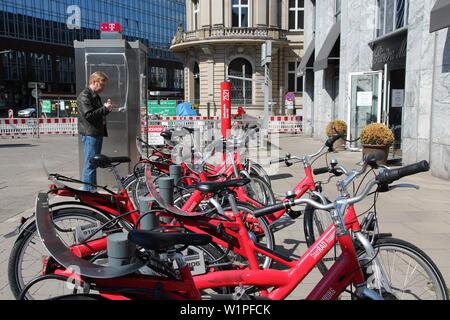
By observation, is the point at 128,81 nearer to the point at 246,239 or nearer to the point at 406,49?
the point at 246,239

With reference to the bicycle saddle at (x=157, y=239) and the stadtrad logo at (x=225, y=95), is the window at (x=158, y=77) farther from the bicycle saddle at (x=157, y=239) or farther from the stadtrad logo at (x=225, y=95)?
the bicycle saddle at (x=157, y=239)

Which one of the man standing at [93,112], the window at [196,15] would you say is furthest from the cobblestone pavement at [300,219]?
the window at [196,15]

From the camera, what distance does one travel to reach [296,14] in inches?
Result: 1624

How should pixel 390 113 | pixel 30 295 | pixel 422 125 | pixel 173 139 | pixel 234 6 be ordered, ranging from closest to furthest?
pixel 30 295 < pixel 173 139 < pixel 422 125 < pixel 390 113 < pixel 234 6

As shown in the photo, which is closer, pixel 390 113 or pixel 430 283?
pixel 430 283

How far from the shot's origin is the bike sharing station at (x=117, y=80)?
26.3 feet

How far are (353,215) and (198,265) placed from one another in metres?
1.06

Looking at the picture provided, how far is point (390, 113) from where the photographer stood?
13117 millimetres

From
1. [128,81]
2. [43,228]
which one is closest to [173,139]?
[128,81]

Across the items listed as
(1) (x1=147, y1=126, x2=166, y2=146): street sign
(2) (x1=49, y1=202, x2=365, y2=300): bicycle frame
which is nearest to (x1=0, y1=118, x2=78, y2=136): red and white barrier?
(1) (x1=147, y1=126, x2=166, y2=146): street sign

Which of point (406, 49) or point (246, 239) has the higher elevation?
point (406, 49)

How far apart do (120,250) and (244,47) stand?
38.8 metres

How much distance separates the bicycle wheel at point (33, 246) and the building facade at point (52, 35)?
55.1 meters

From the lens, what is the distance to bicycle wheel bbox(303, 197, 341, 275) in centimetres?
299
